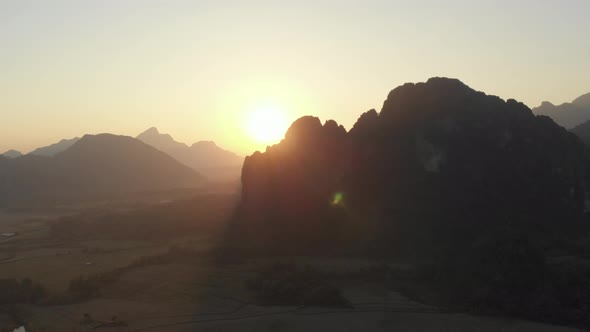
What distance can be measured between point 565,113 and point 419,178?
134994 mm

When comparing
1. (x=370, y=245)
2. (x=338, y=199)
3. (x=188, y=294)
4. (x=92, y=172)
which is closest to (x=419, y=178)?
(x=338, y=199)

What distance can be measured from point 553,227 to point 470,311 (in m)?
24.2

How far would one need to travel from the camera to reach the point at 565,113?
559ft

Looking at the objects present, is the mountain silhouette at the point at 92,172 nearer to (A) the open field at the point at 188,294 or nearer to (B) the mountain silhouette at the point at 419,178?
(A) the open field at the point at 188,294

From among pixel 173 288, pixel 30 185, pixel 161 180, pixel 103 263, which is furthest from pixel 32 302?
pixel 161 180

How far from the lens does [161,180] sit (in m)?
181

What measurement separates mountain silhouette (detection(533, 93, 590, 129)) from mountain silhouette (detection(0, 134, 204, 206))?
117023 mm

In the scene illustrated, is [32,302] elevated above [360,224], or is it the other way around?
[360,224]

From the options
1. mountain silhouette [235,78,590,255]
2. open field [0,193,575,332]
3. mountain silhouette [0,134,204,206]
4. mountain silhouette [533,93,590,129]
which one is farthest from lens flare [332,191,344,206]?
mountain silhouette [533,93,590,129]

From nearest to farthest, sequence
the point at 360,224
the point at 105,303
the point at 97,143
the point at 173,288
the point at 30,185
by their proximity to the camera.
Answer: the point at 105,303
the point at 173,288
the point at 360,224
the point at 30,185
the point at 97,143

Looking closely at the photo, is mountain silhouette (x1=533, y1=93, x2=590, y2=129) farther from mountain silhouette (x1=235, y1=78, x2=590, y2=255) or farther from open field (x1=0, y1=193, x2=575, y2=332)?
open field (x1=0, y1=193, x2=575, y2=332)

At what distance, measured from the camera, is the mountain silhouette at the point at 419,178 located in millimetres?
55219

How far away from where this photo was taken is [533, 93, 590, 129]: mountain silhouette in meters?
158

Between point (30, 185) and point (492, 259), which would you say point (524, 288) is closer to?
point (492, 259)
